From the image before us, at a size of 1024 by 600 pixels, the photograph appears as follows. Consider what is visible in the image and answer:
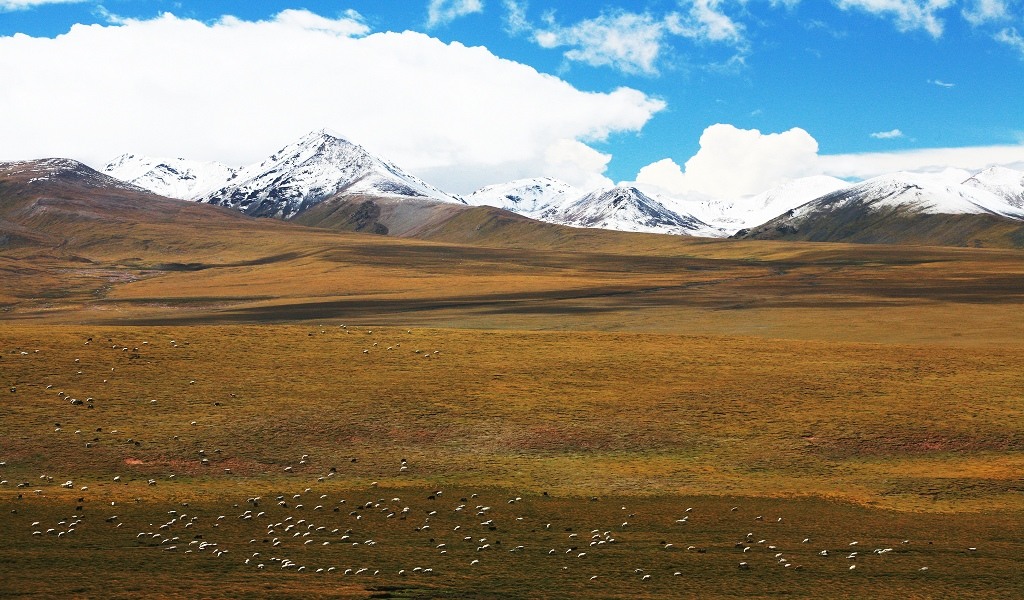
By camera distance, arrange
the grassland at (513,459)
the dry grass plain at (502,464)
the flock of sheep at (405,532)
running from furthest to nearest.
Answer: the flock of sheep at (405,532) < the grassland at (513,459) < the dry grass plain at (502,464)

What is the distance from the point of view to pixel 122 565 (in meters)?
23.6

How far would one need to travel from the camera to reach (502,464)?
37.3 meters

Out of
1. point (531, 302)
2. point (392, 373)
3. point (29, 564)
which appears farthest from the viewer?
point (531, 302)

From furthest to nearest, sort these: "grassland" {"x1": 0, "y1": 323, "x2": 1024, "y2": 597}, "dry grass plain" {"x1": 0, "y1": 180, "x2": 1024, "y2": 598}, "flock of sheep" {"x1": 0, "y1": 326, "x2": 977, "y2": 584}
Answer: "flock of sheep" {"x1": 0, "y1": 326, "x2": 977, "y2": 584}, "grassland" {"x1": 0, "y1": 323, "x2": 1024, "y2": 597}, "dry grass plain" {"x1": 0, "y1": 180, "x2": 1024, "y2": 598}

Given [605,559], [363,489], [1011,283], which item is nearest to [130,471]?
[363,489]

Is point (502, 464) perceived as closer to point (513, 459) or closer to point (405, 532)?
point (513, 459)

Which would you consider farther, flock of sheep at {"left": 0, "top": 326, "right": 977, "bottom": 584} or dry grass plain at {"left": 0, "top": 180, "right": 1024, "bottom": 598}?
flock of sheep at {"left": 0, "top": 326, "right": 977, "bottom": 584}

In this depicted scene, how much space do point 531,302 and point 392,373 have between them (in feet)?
246

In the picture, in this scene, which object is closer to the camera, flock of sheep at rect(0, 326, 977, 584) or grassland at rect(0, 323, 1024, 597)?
grassland at rect(0, 323, 1024, 597)

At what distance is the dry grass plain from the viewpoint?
23.9 meters

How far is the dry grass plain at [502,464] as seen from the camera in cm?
2388

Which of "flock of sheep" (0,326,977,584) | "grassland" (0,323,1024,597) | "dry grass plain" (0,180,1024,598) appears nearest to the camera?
"dry grass plain" (0,180,1024,598)

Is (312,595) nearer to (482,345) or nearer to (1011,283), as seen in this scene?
(482,345)

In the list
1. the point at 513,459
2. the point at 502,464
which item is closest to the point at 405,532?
the point at 502,464
